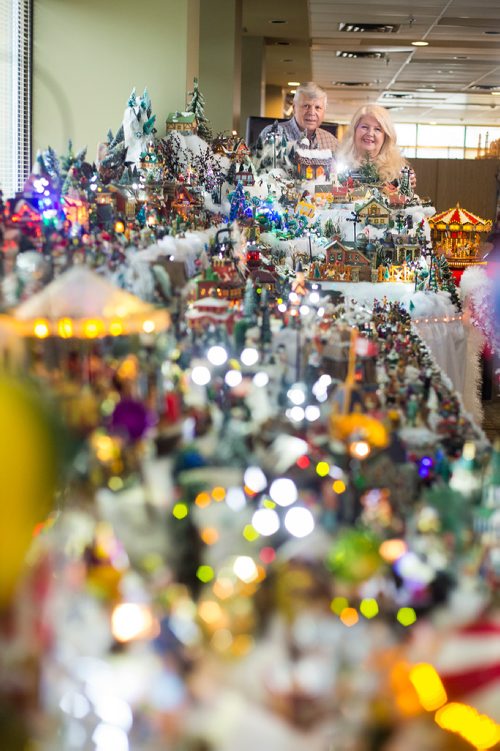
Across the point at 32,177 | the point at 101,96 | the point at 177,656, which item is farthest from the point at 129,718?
the point at 101,96

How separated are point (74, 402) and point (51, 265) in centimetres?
48

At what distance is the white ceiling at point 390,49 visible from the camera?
9016mm

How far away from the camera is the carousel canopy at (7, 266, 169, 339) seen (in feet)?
5.25

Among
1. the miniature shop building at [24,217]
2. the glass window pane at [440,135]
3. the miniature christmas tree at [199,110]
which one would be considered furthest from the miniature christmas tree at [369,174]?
the glass window pane at [440,135]

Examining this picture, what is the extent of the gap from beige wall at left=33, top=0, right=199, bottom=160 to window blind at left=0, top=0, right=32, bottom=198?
58 mm

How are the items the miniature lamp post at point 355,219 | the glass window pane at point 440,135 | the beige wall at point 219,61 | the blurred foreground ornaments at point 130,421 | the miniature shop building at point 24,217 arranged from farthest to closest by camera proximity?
the glass window pane at point 440,135
the beige wall at point 219,61
the miniature lamp post at point 355,219
the miniature shop building at point 24,217
the blurred foreground ornaments at point 130,421

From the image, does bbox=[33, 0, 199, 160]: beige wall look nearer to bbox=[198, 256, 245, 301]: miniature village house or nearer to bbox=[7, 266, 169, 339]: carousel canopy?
bbox=[198, 256, 245, 301]: miniature village house

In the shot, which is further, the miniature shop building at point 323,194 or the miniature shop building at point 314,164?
the miniature shop building at point 314,164

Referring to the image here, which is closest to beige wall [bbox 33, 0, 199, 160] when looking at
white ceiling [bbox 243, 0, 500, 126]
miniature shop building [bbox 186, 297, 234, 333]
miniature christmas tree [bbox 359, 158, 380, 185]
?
miniature christmas tree [bbox 359, 158, 380, 185]

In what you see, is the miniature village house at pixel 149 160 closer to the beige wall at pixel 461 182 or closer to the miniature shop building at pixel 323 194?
the miniature shop building at pixel 323 194

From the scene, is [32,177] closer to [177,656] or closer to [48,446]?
[48,446]

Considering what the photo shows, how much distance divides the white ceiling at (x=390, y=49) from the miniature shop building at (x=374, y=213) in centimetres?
352

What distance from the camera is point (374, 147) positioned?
6125mm

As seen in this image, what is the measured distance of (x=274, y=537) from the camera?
1.45 meters
